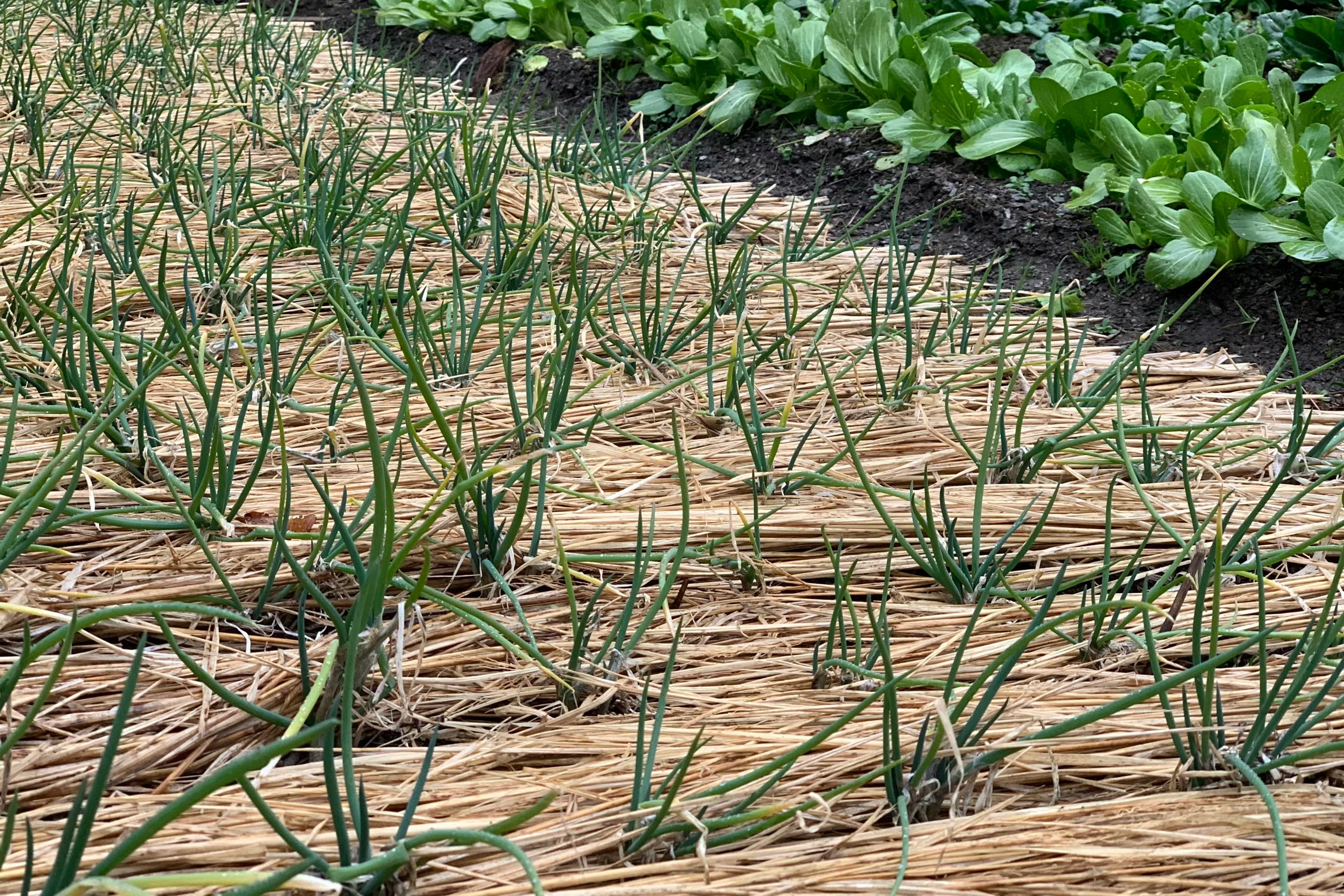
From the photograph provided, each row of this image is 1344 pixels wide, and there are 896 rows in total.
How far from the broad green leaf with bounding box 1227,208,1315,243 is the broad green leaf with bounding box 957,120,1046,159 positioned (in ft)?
1.93

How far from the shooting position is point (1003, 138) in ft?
8.43

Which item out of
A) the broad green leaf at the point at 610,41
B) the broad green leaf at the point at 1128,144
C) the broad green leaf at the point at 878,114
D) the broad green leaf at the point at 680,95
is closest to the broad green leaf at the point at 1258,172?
the broad green leaf at the point at 1128,144

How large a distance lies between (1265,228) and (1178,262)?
15 centimetres

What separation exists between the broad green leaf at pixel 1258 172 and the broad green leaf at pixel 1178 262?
11cm

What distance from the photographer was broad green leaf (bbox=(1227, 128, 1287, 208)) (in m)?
2.06

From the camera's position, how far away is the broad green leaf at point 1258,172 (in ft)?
6.76

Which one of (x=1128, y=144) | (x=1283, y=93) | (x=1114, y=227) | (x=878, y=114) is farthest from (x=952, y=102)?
(x=1283, y=93)

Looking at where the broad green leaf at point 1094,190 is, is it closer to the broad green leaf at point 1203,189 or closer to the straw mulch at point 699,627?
the broad green leaf at point 1203,189

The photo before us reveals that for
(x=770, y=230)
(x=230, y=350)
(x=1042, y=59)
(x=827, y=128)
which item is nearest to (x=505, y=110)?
(x=827, y=128)

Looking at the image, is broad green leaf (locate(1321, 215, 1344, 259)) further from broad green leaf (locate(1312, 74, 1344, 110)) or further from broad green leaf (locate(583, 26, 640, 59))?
broad green leaf (locate(583, 26, 640, 59))

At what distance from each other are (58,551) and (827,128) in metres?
2.27

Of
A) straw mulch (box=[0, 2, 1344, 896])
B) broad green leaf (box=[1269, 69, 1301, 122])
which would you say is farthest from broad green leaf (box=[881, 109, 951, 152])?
straw mulch (box=[0, 2, 1344, 896])

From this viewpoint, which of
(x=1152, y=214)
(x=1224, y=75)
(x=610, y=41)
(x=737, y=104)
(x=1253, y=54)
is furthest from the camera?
(x=610, y=41)

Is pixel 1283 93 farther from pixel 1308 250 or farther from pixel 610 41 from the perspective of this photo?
pixel 610 41
